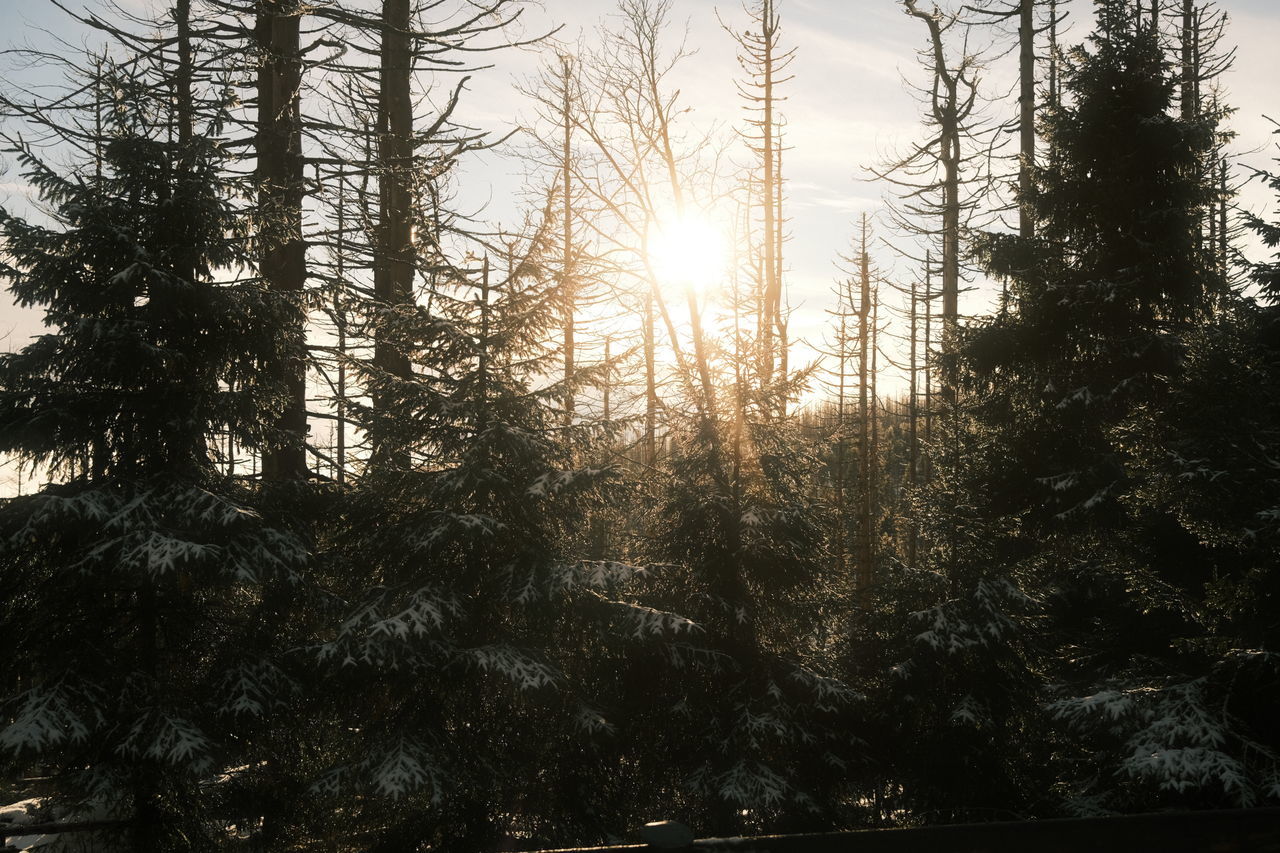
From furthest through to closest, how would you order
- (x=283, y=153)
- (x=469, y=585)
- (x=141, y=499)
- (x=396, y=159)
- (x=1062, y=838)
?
(x=396, y=159)
(x=283, y=153)
(x=469, y=585)
(x=141, y=499)
(x=1062, y=838)

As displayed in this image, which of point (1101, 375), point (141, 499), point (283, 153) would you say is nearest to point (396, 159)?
point (283, 153)

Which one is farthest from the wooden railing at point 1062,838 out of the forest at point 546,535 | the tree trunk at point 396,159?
the tree trunk at point 396,159

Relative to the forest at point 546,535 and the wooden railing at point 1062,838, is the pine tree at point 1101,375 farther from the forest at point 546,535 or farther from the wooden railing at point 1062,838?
the wooden railing at point 1062,838

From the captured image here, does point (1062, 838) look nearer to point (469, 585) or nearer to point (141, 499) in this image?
point (469, 585)

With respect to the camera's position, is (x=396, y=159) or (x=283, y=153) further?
(x=396, y=159)

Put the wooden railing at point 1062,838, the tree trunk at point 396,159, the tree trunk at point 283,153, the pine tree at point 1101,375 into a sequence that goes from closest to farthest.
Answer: the wooden railing at point 1062,838
the pine tree at point 1101,375
the tree trunk at point 283,153
the tree trunk at point 396,159

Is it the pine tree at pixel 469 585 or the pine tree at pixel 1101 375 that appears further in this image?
the pine tree at pixel 1101 375

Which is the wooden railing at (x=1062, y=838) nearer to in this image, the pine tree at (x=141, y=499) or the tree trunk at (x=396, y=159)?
the pine tree at (x=141, y=499)

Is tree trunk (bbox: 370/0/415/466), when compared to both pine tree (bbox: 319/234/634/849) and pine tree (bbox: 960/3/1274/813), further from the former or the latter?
pine tree (bbox: 960/3/1274/813)

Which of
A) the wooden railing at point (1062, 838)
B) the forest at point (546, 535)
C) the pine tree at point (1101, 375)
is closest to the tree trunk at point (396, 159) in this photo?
the forest at point (546, 535)

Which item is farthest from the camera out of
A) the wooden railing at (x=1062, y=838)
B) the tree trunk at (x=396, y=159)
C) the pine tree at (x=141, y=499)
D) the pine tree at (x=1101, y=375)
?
the tree trunk at (x=396, y=159)

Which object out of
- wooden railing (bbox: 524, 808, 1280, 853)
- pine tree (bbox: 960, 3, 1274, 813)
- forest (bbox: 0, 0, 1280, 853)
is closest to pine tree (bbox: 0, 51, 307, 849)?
forest (bbox: 0, 0, 1280, 853)

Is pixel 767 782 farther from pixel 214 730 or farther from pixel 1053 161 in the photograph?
pixel 1053 161

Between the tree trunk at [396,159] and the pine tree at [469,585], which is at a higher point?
the tree trunk at [396,159]
